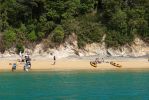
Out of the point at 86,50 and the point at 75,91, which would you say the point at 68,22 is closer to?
the point at 86,50

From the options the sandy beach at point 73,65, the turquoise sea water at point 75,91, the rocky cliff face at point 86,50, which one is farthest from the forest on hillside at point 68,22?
the turquoise sea water at point 75,91

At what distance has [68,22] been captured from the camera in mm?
45469

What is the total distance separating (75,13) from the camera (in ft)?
153

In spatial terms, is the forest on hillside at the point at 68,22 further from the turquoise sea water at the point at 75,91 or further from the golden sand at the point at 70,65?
the turquoise sea water at the point at 75,91

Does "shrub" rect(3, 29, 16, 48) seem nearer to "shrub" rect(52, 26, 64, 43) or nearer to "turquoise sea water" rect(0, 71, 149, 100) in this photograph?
"shrub" rect(52, 26, 64, 43)

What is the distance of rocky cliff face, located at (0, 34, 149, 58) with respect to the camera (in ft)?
148

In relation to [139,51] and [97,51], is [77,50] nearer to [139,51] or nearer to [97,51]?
[97,51]

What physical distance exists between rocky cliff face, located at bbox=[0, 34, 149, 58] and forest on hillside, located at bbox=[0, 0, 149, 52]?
46 cm

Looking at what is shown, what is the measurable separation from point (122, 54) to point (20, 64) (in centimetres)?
1131

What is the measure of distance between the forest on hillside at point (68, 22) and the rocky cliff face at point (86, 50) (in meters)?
0.46

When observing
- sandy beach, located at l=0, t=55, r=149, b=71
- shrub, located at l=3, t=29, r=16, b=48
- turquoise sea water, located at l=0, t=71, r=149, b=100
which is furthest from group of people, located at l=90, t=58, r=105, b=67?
turquoise sea water, located at l=0, t=71, r=149, b=100

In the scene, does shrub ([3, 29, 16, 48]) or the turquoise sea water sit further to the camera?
shrub ([3, 29, 16, 48])

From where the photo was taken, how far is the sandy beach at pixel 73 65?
38.8m

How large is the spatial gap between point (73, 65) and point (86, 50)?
5650 millimetres
